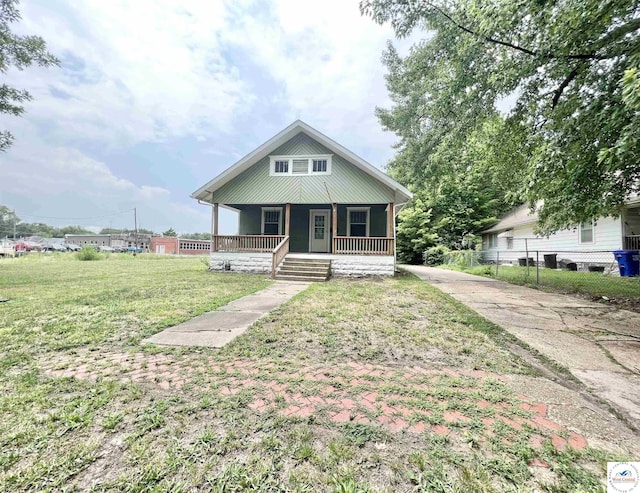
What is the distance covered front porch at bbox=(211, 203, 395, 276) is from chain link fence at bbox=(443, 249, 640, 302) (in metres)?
4.94

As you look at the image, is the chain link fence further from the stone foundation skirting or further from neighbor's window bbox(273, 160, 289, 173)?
neighbor's window bbox(273, 160, 289, 173)

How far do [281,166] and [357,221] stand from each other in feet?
14.4

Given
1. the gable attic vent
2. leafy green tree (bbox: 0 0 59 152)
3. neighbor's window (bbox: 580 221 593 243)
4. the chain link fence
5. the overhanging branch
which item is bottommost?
the chain link fence

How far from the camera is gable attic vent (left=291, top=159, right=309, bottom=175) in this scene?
482 inches

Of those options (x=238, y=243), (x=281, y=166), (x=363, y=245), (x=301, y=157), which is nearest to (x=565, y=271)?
(x=363, y=245)

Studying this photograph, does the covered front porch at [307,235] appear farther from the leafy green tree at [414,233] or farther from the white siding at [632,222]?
the white siding at [632,222]

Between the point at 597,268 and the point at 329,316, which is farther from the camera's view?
the point at 597,268

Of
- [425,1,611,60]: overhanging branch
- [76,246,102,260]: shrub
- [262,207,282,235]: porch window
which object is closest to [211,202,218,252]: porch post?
[262,207,282,235]: porch window

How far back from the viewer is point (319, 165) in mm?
12242

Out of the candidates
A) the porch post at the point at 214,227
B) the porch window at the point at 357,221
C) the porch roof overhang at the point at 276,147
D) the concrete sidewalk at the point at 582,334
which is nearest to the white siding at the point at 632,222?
the concrete sidewalk at the point at 582,334

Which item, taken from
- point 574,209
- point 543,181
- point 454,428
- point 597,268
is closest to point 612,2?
point 543,181

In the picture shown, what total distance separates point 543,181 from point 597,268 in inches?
441

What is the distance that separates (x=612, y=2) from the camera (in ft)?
13.2

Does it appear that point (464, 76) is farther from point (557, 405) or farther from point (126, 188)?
point (126, 188)
